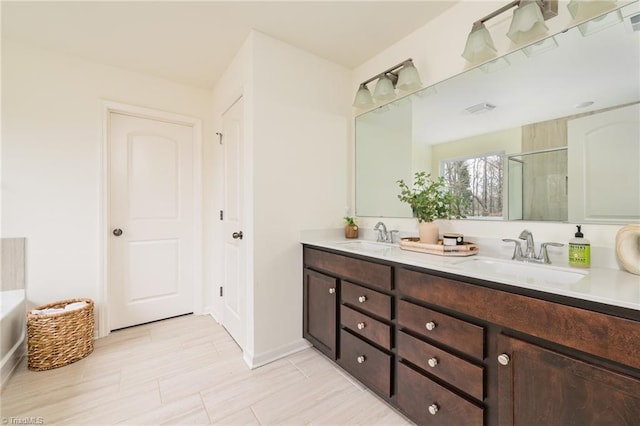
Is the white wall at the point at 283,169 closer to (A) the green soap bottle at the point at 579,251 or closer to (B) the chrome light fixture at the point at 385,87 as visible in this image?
(B) the chrome light fixture at the point at 385,87

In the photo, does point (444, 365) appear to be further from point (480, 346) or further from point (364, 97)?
point (364, 97)

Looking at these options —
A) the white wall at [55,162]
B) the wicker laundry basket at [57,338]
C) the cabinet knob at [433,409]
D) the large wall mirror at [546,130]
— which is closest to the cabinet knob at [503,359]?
the cabinet knob at [433,409]

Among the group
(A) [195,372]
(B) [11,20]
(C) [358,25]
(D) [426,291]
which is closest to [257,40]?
(C) [358,25]

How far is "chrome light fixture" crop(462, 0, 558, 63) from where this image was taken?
1.28 m

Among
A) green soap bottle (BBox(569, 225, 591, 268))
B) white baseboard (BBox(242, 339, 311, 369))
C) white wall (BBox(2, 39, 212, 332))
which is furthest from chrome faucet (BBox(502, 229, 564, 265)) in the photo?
white wall (BBox(2, 39, 212, 332))

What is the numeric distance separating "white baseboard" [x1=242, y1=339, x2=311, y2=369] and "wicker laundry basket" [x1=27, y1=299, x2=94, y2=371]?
1.20 m

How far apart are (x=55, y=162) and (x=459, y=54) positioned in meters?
3.08

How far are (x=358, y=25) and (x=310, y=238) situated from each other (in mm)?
1577

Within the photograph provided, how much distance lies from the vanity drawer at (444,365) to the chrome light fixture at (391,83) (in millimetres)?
1596

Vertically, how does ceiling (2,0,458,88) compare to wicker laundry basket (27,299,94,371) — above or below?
above

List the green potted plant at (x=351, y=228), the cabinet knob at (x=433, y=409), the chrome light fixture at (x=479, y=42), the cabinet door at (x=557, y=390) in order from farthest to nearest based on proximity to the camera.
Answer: the green potted plant at (x=351, y=228)
the chrome light fixture at (x=479, y=42)
the cabinet knob at (x=433, y=409)
the cabinet door at (x=557, y=390)

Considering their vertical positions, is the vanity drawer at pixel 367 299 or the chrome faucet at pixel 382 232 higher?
the chrome faucet at pixel 382 232

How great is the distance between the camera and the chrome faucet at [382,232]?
2.11 metres

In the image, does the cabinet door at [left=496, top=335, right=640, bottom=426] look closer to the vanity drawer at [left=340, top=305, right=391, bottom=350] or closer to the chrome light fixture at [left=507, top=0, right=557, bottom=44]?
the vanity drawer at [left=340, top=305, right=391, bottom=350]
